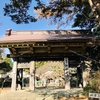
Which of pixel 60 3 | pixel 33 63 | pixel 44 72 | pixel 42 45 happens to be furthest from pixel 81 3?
pixel 44 72

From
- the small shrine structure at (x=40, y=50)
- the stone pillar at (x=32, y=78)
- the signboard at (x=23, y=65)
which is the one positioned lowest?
the stone pillar at (x=32, y=78)

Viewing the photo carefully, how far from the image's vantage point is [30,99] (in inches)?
288

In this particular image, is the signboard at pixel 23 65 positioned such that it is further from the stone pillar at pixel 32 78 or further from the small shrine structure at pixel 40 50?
the stone pillar at pixel 32 78

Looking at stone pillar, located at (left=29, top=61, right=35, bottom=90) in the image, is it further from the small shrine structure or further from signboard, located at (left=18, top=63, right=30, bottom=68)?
signboard, located at (left=18, top=63, right=30, bottom=68)

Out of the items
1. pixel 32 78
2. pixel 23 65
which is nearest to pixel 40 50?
pixel 23 65

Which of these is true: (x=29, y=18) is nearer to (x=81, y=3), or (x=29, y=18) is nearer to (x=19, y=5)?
(x=19, y=5)

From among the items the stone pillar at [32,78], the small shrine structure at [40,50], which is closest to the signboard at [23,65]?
the small shrine structure at [40,50]

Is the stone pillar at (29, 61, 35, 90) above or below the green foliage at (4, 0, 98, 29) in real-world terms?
below

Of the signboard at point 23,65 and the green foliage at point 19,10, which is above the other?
the green foliage at point 19,10

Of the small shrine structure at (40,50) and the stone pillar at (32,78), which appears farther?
the stone pillar at (32,78)

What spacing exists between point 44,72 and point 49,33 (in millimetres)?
23280

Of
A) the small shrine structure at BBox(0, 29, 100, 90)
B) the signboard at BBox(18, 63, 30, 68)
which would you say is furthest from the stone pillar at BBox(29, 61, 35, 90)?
the signboard at BBox(18, 63, 30, 68)

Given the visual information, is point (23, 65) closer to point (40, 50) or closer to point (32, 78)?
point (32, 78)

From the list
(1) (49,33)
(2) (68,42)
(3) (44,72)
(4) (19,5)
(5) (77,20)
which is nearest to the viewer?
(4) (19,5)
